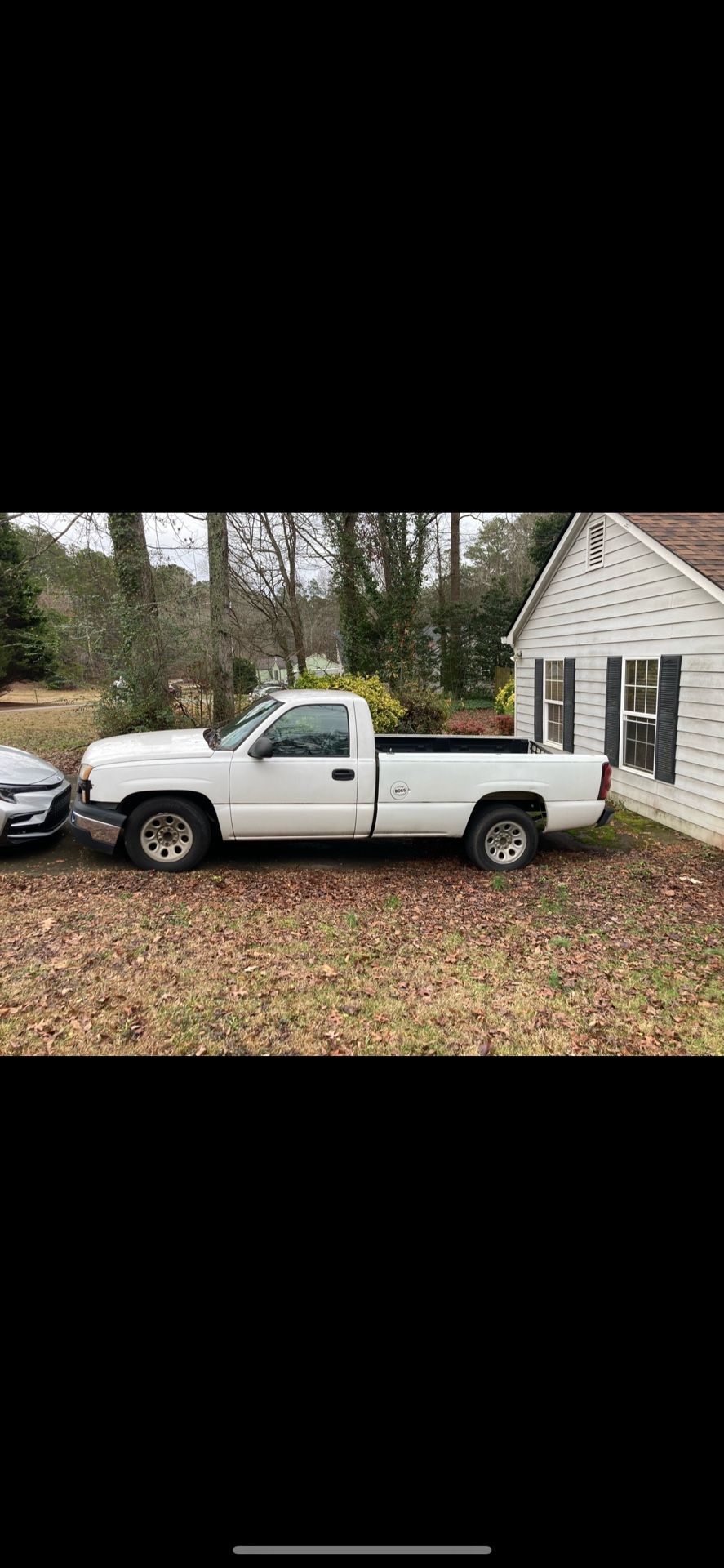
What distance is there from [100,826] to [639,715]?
597 cm

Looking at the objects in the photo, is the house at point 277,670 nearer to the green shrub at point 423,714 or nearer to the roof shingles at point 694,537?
the green shrub at point 423,714

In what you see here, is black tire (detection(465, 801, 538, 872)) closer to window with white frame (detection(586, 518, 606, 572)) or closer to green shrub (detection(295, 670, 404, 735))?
green shrub (detection(295, 670, 404, 735))

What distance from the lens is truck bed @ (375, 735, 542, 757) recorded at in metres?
6.42

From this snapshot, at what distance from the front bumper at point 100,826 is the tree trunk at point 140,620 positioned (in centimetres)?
485

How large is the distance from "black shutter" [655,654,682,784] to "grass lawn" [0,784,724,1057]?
5.18 feet

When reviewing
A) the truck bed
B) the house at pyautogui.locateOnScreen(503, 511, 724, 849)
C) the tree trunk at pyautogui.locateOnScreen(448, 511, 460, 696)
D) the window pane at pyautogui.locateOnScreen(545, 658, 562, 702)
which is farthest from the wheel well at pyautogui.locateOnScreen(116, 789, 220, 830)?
the tree trunk at pyautogui.locateOnScreen(448, 511, 460, 696)

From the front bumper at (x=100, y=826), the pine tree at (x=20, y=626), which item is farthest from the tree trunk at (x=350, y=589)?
the front bumper at (x=100, y=826)

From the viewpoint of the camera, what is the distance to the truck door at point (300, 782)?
206 inches
